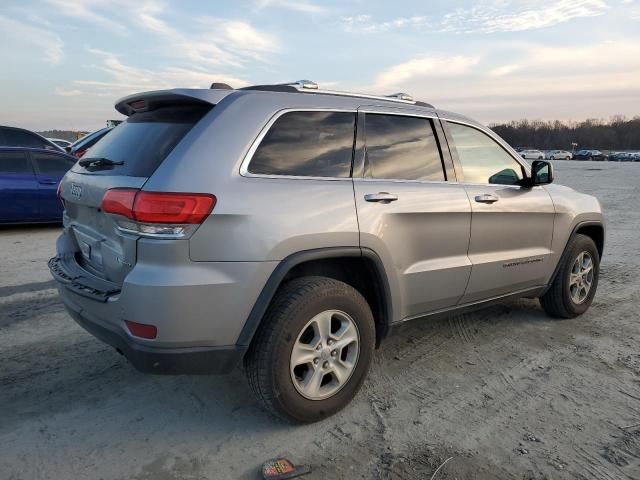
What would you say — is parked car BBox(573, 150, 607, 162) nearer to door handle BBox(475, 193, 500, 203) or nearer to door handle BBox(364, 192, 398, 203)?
door handle BBox(475, 193, 500, 203)

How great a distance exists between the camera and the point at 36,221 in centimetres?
910

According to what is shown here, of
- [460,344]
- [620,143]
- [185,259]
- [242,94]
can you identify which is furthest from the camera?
[620,143]

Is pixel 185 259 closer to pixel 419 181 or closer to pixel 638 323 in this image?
pixel 419 181

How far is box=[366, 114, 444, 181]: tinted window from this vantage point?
132 inches

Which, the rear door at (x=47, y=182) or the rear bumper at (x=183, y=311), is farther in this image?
the rear door at (x=47, y=182)

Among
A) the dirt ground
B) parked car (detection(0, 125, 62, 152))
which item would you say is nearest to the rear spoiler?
the dirt ground

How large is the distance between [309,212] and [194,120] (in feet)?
2.60

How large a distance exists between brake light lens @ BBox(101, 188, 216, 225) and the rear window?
20 cm

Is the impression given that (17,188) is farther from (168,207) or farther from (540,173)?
(540,173)

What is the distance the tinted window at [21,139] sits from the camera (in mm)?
11031

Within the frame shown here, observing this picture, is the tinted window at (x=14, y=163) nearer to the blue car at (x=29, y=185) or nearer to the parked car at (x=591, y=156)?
the blue car at (x=29, y=185)

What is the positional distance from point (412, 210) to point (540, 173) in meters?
1.52

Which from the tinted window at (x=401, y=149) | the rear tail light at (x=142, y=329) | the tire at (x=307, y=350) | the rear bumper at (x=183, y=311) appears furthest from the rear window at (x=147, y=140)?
the tinted window at (x=401, y=149)

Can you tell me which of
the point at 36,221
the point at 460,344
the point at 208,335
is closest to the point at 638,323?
the point at 460,344
